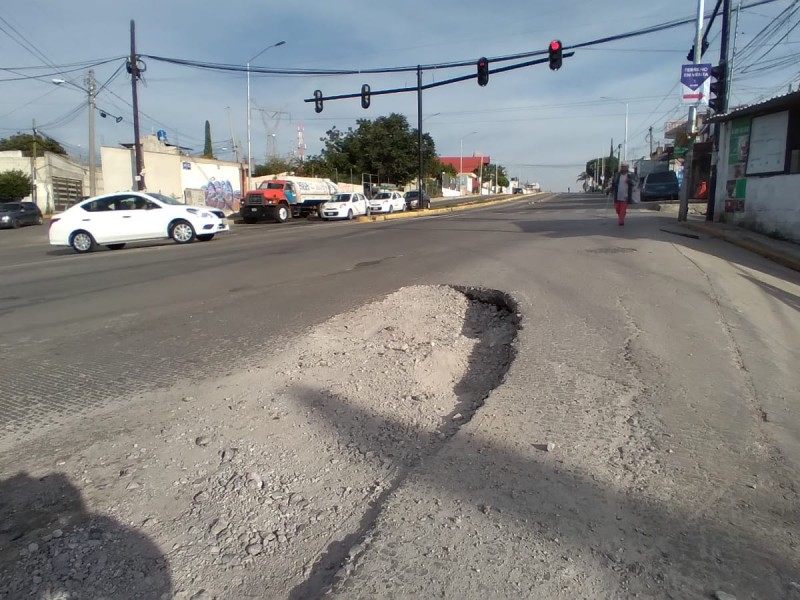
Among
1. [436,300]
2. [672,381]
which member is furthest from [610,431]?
[436,300]

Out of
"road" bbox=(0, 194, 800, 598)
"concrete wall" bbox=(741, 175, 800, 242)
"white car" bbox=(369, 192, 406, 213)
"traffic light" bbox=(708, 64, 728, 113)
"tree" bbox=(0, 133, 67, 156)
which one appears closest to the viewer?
"road" bbox=(0, 194, 800, 598)

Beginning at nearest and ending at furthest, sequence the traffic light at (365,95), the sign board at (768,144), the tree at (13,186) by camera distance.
A: the sign board at (768,144) → the traffic light at (365,95) → the tree at (13,186)

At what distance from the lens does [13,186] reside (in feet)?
129

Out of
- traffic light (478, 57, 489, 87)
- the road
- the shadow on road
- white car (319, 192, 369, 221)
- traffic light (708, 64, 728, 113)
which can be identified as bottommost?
the shadow on road

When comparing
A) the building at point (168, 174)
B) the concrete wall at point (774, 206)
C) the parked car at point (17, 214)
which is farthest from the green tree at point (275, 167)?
the concrete wall at point (774, 206)

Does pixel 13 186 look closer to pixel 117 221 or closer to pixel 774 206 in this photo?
pixel 117 221

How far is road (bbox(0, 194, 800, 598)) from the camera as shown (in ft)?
7.99

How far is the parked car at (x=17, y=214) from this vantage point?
3039 centimetres

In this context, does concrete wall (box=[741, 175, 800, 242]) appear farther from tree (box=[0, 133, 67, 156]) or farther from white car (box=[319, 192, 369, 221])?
tree (box=[0, 133, 67, 156])

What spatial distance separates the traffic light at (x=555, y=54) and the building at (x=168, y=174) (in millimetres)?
25871

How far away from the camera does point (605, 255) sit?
10031mm

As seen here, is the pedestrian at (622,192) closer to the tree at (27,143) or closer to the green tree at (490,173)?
the tree at (27,143)

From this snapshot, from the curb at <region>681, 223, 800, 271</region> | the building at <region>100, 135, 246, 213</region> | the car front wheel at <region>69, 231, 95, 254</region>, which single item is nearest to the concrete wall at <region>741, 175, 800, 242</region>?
the curb at <region>681, 223, 800, 271</region>

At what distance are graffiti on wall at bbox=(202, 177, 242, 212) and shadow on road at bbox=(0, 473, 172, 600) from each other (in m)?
39.5
